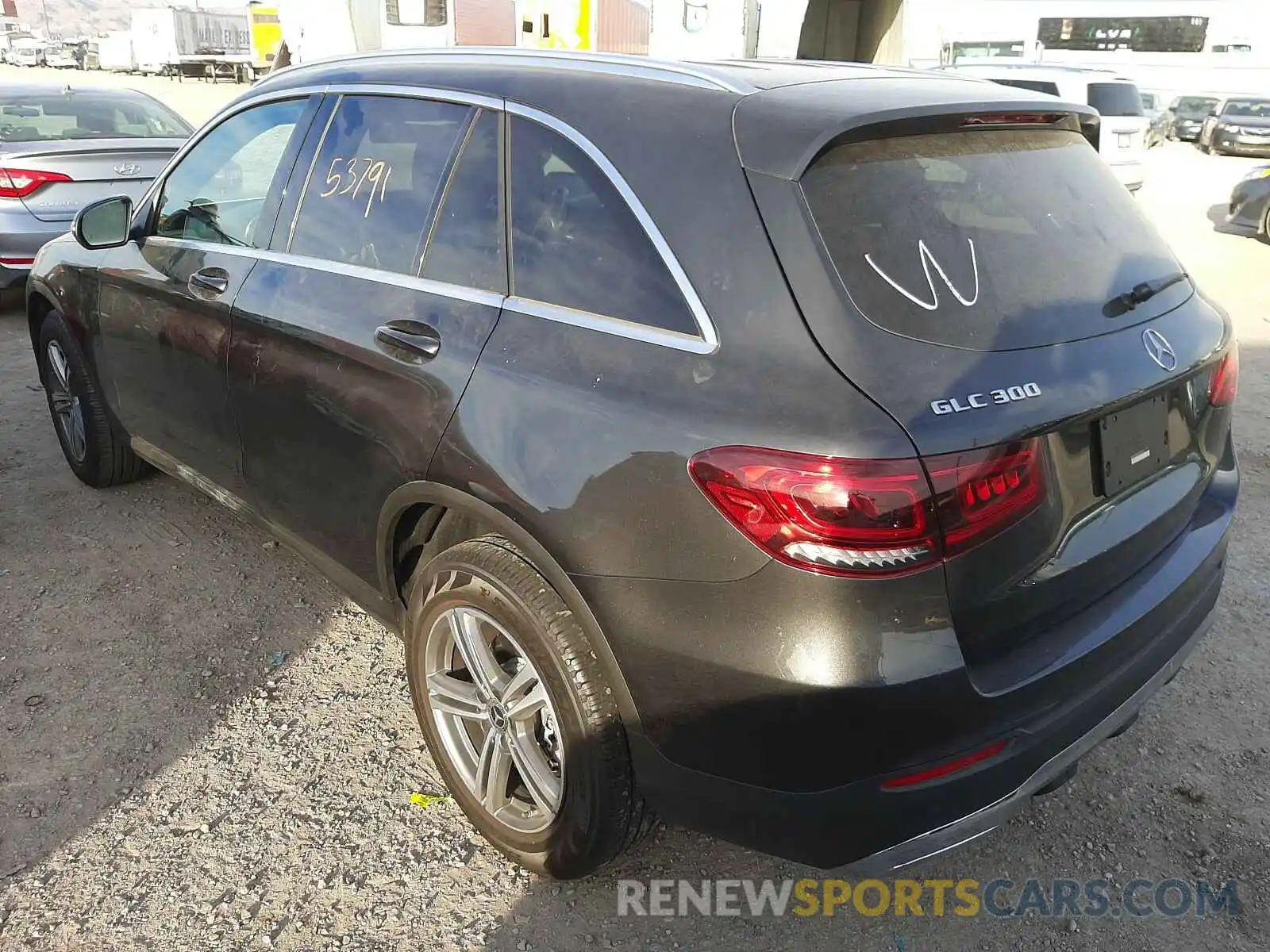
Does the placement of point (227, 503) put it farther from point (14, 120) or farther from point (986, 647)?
point (14, 120)

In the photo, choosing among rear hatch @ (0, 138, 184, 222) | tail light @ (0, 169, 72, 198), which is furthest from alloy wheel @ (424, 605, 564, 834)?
tail light @ (0, 169, 72, 198)

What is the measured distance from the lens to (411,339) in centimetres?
236

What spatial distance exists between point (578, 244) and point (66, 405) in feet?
11.4

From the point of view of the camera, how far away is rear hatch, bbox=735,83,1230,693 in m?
1.73

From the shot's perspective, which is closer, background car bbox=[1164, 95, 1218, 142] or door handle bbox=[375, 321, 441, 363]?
door handle bbox=[375, 321, 441, 363]

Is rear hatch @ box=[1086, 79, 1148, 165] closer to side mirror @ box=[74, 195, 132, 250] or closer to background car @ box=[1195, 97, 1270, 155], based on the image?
side mirror @ box=[74, 195, 132, 250]

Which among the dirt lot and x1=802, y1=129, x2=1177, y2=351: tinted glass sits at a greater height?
x1=802, y1=129, x2=1177, y2=351: tinted glass

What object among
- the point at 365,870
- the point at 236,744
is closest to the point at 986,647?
the point at 365,870

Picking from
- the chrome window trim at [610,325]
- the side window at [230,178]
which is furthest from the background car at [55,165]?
the chrome window trim at [610,325]

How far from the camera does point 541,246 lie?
7.18 ft

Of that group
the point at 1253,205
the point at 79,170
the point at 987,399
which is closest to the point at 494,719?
the point at 987,399

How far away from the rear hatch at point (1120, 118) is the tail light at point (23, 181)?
11559 mm

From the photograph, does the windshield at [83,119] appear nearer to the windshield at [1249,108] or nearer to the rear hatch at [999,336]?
the rear hatch at [999,336]

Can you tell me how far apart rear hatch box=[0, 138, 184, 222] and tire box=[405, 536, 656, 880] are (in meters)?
5.72
